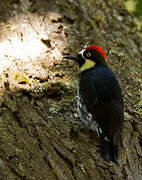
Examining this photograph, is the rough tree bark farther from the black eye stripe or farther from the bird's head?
the black eye stripe

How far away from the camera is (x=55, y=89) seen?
3305 millimetres

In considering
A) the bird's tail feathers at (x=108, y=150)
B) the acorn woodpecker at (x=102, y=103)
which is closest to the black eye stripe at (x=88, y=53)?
the acorn woodpecker at (x=102, y=103)

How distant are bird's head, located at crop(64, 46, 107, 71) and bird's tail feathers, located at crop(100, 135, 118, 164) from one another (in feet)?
3.83

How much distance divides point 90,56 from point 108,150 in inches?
57.0

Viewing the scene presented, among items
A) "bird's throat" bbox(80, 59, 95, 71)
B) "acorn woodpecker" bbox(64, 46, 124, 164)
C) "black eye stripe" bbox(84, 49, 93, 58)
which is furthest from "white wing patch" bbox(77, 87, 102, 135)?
"black eye stripe" bbox(84, 49, 93, 58)

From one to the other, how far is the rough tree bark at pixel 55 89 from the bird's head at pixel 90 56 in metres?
0.13

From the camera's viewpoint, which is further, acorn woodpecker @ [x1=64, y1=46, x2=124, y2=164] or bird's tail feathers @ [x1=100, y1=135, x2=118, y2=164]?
acorn woodpecker @ [x1=64, y1=46, x2=124, y2=164]

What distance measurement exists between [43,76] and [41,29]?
3.06 ft

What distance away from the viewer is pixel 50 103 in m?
3.23

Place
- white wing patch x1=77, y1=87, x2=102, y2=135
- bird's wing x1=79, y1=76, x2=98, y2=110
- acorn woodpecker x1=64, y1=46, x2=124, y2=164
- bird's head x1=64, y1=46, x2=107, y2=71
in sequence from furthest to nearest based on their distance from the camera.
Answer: bird's head x1=64, y1=46, x2=107, y2=71 < bird's wing x1=79, y1=76, x2=98, y2=110 < white wing patch x1=77, y1=87, x2=102, y2=135 < acorn woodpecker x1=64, y1=46, x2=124, y2=164

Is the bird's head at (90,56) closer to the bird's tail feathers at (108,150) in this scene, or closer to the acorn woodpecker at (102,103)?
the acorn woodpecker at (102,103)

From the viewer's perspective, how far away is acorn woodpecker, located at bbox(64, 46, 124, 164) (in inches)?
118

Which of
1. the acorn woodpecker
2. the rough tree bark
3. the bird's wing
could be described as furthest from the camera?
the bird's wing

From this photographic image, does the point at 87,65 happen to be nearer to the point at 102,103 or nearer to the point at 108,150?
the point at 102,103
